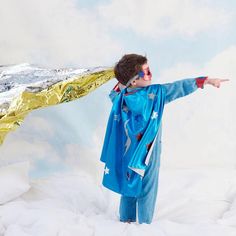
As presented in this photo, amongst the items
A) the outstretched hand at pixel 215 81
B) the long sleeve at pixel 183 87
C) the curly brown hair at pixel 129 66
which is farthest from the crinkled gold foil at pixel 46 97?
the outstretched hand at pixel 215 81

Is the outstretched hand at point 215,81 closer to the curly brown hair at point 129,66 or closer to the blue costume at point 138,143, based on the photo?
the blue costume at point 138,143

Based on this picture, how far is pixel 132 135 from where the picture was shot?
1545 millimetres

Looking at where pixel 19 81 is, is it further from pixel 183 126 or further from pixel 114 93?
pixel 183 126

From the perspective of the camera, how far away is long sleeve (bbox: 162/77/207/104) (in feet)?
5.06

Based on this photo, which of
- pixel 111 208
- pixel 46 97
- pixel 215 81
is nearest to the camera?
pixel 215 81

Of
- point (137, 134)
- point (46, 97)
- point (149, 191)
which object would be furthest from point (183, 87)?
point (46, 97)

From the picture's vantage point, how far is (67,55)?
2.39m

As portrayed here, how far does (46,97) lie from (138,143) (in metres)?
0.38

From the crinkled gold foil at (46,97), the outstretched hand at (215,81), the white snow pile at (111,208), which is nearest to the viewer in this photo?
the white snow pile at (111,208)

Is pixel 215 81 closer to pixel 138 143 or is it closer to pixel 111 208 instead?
pixel 138 143

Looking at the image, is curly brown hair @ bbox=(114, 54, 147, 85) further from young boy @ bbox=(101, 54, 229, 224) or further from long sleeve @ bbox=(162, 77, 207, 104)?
long sleeve @ bbox=(162, 77, 207, 104)

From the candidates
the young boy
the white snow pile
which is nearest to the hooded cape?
the young boy

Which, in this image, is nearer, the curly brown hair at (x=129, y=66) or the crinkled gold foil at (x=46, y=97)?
the curly brown hair at (x=129, y=66)

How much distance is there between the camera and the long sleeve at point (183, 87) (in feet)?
5.06
